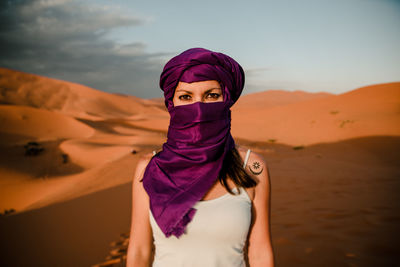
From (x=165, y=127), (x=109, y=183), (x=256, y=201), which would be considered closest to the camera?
(x=256, y=201)

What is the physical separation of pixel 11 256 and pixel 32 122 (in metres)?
17.2

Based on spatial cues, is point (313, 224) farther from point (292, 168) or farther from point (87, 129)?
point (87, 129)

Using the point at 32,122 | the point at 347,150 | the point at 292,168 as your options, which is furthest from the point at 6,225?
the point at 32,122

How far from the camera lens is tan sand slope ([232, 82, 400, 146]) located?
1568 cm

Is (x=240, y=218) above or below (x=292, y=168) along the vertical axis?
above

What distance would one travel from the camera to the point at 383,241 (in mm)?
3352

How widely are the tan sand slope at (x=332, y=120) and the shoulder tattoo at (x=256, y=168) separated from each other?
15.0m

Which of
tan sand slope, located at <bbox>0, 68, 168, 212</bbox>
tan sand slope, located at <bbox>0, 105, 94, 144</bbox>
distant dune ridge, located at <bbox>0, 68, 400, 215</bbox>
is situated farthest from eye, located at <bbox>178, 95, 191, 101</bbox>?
Answer: tan sand slope, located at <bbox>0, 105, 94, 144</bbox>

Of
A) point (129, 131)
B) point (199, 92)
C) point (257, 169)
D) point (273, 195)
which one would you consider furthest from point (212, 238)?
point (129, 131)

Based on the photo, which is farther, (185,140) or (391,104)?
(391,104)

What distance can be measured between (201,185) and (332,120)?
20.1m

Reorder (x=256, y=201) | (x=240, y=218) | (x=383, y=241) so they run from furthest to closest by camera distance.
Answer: (x=383, y=241), (x=256, y=201), (x=240, y=218)

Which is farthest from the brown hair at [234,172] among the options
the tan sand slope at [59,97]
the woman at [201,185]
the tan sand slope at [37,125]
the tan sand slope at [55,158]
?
the tan sand slope at [59,97]

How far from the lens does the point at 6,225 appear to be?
4910mm
